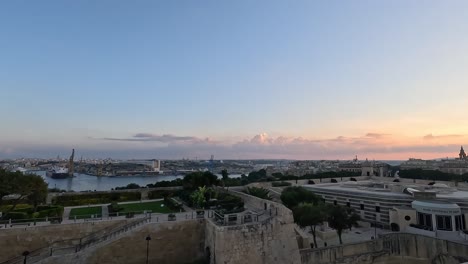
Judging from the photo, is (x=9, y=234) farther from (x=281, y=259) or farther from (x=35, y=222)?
(x=281, y=259)

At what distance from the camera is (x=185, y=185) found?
34125mm

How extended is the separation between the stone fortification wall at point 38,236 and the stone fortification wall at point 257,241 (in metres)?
8.30

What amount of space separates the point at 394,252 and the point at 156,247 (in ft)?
63.8

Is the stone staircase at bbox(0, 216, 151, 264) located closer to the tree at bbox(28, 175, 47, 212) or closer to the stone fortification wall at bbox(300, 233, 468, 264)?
the tree at bbox(28, 175, 47, 212)

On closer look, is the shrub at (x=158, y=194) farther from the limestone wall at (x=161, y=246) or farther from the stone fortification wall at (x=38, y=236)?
the limestone wall at (x=161, y=246)

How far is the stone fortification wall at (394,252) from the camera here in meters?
21.3

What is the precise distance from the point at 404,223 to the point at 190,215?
23.7 m

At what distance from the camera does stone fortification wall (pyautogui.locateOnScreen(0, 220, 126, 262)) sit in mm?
18159

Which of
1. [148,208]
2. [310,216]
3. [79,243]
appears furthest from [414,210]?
[79,243]

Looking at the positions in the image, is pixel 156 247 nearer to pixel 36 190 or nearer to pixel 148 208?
pixel 148 208

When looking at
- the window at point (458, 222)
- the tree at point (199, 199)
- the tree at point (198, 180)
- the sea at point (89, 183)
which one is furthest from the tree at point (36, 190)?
the sea at point (89, 183)

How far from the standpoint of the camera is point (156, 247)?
19188 mm

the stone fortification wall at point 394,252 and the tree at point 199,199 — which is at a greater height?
the tree at point 199,199

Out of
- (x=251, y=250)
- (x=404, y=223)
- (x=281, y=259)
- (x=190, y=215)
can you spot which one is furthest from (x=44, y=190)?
(x=404, y=223)
